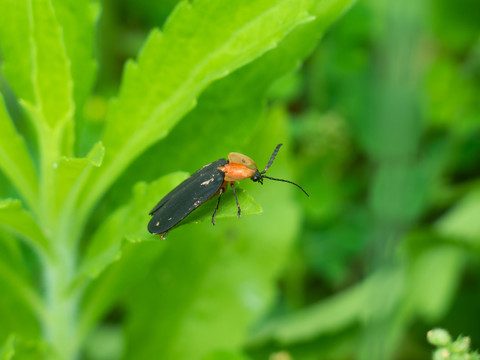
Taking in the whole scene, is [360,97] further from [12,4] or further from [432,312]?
[12,4]

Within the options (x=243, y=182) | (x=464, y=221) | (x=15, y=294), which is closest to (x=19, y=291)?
(x=15, y=294)

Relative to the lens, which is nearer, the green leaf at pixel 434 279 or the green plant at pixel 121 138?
the green plant at pixel 121 138

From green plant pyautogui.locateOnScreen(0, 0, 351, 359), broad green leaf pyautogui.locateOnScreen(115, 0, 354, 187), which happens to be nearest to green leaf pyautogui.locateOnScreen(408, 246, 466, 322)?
green plant pyautogui.locateOnScreen(0, 0, 351, 359)

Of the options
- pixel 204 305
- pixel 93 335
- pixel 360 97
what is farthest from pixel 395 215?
pixel 93 335

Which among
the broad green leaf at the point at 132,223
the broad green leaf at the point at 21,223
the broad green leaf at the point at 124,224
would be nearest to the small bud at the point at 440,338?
the broad green leaf at the point at 132,223

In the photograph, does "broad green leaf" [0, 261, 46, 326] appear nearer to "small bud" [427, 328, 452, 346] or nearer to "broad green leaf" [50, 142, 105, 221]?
"broad green leaf" [50, 142, 105, 221]

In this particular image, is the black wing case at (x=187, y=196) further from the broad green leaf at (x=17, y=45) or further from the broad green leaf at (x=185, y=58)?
the broad green leaf at (x=17, y=45)

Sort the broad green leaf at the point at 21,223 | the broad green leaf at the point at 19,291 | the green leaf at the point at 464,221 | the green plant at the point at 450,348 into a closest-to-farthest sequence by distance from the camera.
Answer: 1. the green plant at the point at 450,348
2. the broad green leaf at the point at 21,223
3. the broad green leaf at the point at 19,291
4. the green leaf at the point at 464,221
